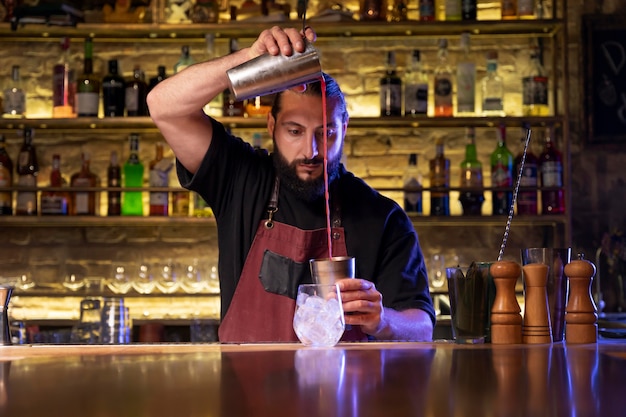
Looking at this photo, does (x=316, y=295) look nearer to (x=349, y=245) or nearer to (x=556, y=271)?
(x=556, y=271)

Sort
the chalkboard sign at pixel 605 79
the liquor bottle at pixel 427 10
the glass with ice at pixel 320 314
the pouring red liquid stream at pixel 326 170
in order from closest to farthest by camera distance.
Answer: the glass with ice at pixel 320 314 → the pouring red liquid stream at pixel 326 170 → the liquor bottle at pixel 427 10 → the chalkboard sign at pixel 605 79

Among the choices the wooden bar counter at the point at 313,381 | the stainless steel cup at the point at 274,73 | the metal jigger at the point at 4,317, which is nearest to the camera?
the wooden bar counter at the point at 313,381

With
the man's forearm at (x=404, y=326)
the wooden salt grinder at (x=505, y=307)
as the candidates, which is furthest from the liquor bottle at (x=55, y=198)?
the wooden salt grinder at (x=505, y=307)

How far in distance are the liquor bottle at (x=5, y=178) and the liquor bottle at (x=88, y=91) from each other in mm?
369

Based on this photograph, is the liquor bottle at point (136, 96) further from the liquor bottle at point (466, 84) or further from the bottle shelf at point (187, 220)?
the liquor bottle at point (466, 84)

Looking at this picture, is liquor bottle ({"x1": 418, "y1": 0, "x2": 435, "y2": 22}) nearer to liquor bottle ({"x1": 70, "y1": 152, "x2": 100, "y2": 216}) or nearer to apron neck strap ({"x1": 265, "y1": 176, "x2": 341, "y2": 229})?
liquor bottle ({"x1": 70, "y1": 152, "x2": 100, "y2": 216})

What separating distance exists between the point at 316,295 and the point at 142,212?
240 centimetres

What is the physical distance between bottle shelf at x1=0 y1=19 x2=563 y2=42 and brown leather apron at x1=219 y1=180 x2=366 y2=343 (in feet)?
5.32

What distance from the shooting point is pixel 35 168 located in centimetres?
404

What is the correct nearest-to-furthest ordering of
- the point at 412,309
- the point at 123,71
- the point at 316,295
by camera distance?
the point at 316,295, the point at 412,309, the point at 123,71

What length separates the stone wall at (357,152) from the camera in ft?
13.4

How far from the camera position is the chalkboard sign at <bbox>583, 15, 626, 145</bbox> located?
13.3 feet

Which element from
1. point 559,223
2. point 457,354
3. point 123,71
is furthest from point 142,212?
point 457,354

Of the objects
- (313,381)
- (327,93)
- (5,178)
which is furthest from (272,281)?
(5,178)
